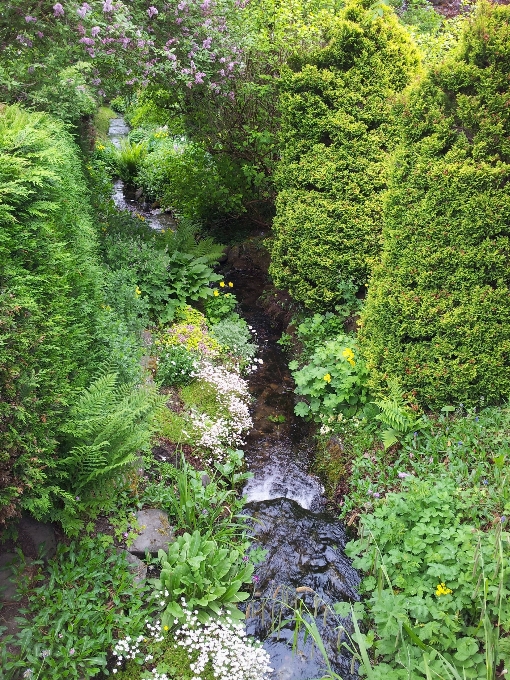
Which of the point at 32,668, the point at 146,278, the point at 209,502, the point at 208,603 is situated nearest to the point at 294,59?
the point at 146,278

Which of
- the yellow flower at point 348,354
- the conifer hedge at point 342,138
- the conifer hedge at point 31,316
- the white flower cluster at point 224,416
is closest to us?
the conifer hedge at point 31,316

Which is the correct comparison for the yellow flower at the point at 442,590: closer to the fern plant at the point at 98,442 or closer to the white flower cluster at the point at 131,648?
the white flower cluster at the point at 131,648

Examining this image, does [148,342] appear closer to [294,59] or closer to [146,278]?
[146,278]

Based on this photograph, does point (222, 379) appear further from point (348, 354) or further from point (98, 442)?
point (98, 442)

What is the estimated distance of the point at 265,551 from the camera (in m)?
4.15

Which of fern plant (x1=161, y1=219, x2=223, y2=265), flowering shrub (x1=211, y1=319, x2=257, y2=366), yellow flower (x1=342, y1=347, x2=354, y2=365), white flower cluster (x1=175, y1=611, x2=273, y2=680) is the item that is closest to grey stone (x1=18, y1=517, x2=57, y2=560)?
white flower cluster (x1=175, y1=611, x2=273, y2=680)

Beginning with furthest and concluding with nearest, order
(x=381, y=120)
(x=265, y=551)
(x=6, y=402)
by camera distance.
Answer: (x=381, y=120) → (x=265, y=551) → (x=6, y=402)

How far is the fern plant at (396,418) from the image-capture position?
14.8 ft

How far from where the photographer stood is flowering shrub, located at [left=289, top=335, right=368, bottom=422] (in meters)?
5.26

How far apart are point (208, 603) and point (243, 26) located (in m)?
7.36

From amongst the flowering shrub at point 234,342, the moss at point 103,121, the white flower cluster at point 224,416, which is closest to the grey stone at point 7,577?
the white flower cluster at point 224,416

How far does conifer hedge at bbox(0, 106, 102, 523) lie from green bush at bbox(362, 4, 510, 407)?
2923mm

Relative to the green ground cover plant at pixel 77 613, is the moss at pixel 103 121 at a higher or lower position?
lower

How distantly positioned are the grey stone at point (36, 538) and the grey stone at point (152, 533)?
610 millimetres
